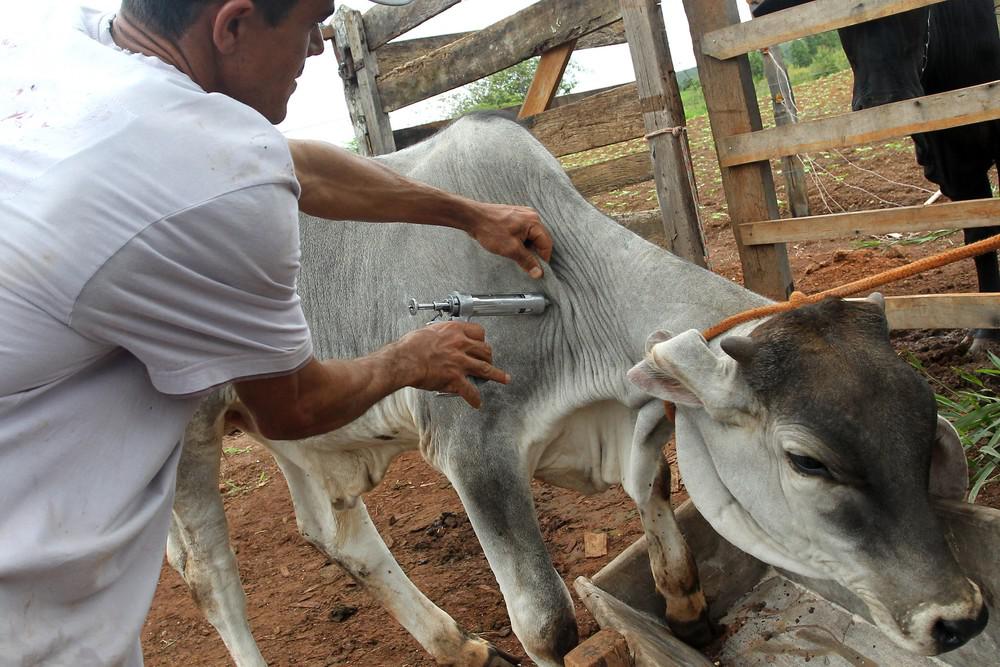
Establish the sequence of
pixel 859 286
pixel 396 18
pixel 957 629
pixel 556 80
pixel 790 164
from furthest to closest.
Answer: pixel 790 164, pixel 396 18, pixel 556 80, pixel 859 286, pixel 957 629

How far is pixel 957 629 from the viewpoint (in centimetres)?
199

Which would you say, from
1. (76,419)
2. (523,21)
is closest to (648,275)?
(76,419)

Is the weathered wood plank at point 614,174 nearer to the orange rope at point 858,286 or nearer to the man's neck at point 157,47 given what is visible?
the orange rope at point 858,286

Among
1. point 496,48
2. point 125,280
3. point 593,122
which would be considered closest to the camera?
point 125,280

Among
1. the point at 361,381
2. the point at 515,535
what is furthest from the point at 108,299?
the point at 515,535

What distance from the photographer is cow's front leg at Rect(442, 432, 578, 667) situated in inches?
111

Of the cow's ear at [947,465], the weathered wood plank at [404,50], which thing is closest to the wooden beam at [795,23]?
the cow's ear at [947,465]

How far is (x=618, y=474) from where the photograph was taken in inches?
119

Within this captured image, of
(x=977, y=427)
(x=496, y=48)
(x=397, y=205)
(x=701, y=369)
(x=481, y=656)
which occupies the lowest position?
(x=481, y=656)

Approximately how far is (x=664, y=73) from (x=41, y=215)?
11.2ft

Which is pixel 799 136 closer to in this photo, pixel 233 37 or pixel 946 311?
pixel 946 311

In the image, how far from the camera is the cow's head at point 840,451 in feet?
6.59

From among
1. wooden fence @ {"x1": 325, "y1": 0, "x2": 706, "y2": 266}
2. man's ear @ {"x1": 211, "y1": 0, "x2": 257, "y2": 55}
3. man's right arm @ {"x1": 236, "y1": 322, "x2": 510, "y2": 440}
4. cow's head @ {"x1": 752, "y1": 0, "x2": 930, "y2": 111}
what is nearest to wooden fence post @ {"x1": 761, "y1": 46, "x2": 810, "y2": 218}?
wooden fence @ {"x1": 325, "y1": 0, "x2": 706, "y2": 266}

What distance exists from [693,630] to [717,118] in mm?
2415
